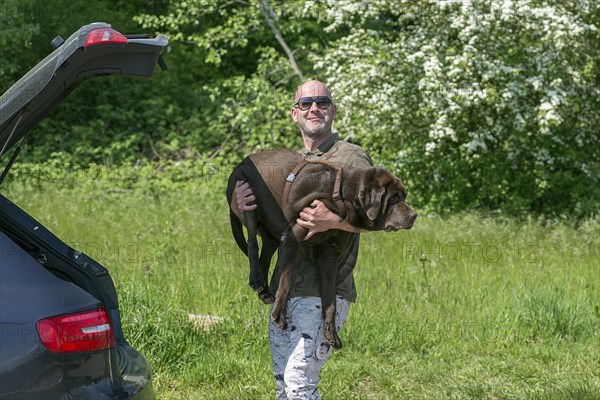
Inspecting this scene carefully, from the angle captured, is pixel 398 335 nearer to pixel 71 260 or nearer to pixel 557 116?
pixel 71 260

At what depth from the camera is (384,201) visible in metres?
3.71

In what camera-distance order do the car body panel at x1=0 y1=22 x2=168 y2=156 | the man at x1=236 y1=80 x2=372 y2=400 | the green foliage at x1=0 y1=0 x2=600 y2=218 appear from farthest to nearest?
1. the green foliage at x1=0 y1=0 x2=600 y2=218
2. the man at x1=236 y1=80 x2=372 y2=400
3. the car body panel at x1=0 y1=22 x2=168 y2=156

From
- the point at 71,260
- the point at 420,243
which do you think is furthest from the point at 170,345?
the point at 420,243

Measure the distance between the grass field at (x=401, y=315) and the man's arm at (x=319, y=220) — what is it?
82.7 inches

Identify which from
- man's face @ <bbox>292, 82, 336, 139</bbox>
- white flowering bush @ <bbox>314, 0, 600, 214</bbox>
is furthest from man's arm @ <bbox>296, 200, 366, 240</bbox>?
white flowering bush @ <bbox>314, 0, 600, 214</bbox>

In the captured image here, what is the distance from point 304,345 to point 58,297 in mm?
1396

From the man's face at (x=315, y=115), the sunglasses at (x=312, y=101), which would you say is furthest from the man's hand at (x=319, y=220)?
the sunglasses at (x=312, y=101)

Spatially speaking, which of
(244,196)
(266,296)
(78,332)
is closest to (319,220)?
(244,196)

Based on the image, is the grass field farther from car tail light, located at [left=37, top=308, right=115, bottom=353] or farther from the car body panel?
the car body panel

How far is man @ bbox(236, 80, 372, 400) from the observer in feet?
13.0

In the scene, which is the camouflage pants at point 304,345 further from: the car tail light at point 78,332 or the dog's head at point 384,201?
the car tail light at point 78,332

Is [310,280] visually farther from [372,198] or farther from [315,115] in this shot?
[315,115]

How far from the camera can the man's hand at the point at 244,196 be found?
412 cm

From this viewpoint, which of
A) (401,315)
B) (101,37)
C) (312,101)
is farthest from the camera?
(401,315)
